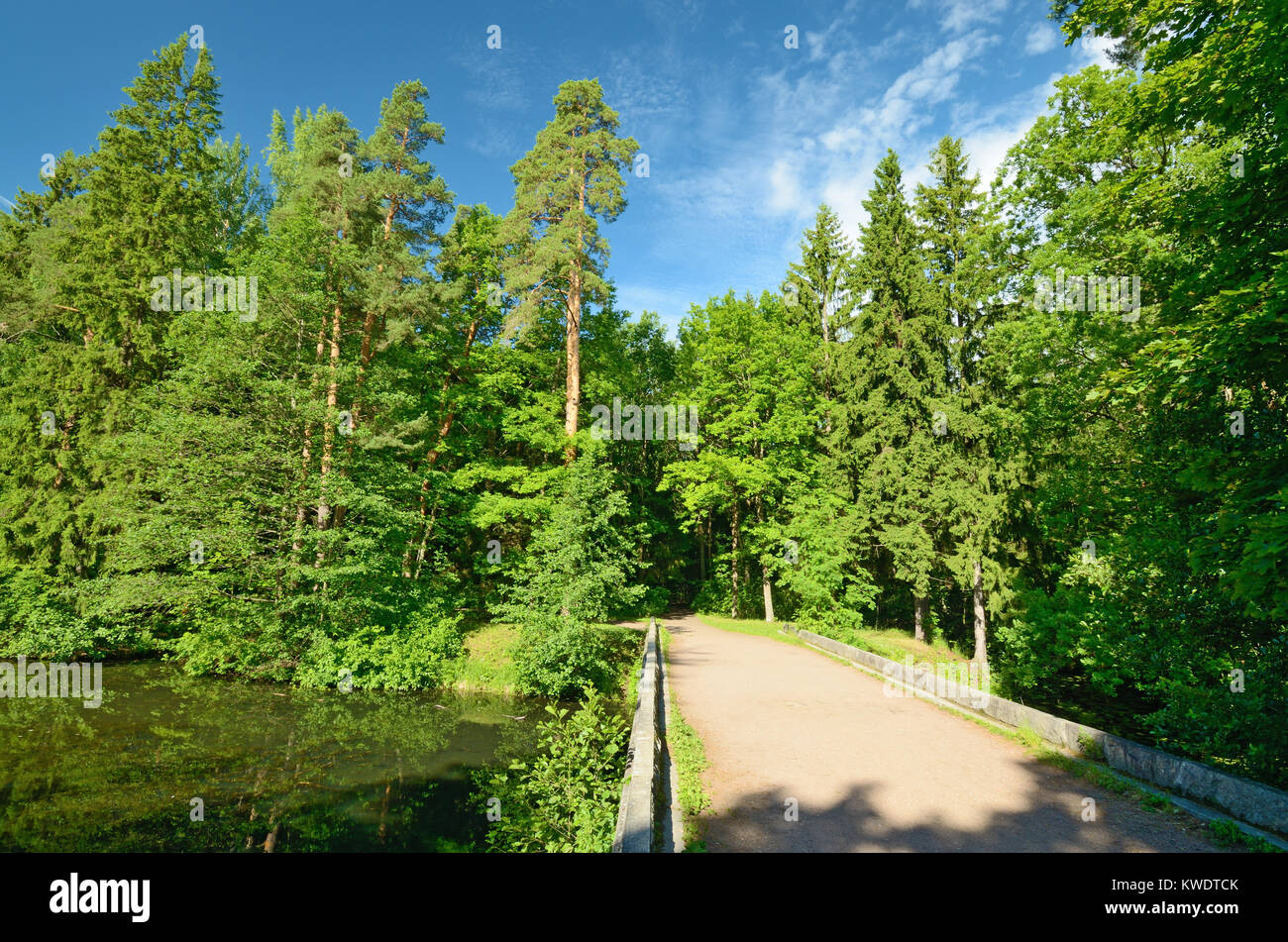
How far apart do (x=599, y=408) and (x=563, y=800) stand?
1700 cm

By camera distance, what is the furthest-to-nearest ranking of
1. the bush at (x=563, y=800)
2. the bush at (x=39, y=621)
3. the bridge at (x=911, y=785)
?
the bush at (x=39, y=621) → the bush at (x=563, y=800) → the bridge at (x=911, y=785)

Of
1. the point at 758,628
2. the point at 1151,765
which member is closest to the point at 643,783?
the point at 1151,765

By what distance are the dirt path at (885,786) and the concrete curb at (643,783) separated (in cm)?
55

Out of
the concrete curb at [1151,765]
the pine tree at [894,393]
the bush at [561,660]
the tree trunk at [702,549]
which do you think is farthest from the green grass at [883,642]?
the tree trunk at [702,549]

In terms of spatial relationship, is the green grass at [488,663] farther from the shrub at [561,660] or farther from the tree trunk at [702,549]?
the tree trunk at [702,549]

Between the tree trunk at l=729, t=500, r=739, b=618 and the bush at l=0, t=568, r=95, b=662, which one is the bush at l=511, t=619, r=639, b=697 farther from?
the bush at l=0, t=568, r=95, b=662

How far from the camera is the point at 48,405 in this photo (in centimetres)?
1619

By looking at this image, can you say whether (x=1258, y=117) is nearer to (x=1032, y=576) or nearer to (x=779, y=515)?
(x=1032, y=576)

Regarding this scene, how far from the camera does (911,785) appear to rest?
558 cm

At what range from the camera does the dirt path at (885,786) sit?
4.44m

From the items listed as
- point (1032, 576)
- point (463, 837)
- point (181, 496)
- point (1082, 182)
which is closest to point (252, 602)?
point (181, 496)

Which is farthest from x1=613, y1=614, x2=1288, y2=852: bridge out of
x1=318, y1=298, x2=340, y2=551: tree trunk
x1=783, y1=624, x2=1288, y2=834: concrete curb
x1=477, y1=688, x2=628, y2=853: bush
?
x1=318, y1=298, x2=340, y2=551: tree trunk

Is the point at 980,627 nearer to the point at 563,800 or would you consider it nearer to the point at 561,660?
the point at 561,660

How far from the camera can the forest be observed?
670 centimetres
